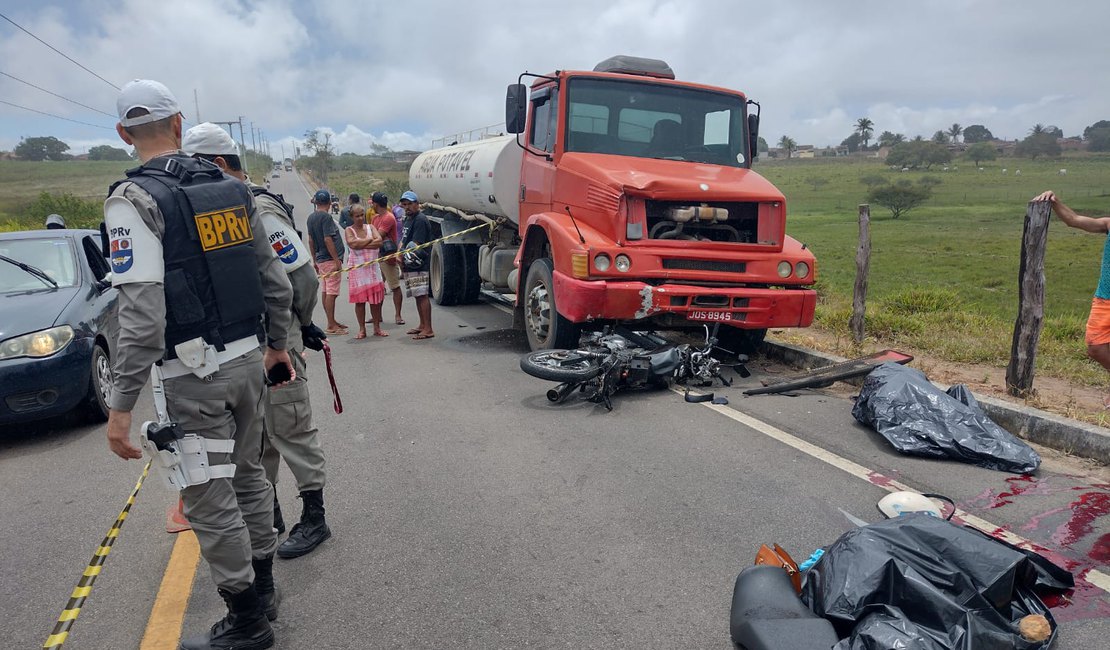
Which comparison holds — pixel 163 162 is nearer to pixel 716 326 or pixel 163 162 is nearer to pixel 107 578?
pixel 107 578

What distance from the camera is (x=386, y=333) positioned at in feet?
31.0

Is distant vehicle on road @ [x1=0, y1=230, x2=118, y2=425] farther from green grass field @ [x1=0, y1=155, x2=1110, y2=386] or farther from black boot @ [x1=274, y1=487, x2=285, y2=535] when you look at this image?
black boot @ [x1=274, y1=487, x2=285, y2=535]

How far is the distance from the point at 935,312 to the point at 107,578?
9139mm

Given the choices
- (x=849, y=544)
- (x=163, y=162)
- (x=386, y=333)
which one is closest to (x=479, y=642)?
(x=849, y=544)

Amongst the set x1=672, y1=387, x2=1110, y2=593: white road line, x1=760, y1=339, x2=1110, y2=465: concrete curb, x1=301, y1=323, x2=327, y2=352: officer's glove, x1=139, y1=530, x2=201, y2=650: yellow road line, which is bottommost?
x1=139, y1=530, x2=201, y2=650: yellow road line

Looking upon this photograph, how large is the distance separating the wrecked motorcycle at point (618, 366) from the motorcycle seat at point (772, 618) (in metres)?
2.95

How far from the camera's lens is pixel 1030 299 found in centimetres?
534

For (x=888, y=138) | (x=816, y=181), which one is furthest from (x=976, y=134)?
(x=816, y=181)

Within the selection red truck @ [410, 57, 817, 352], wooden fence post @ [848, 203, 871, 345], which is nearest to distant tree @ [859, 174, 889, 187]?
wooden fence post @ [848, 203, 871, 345]

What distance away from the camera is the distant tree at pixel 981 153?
87.8 meters

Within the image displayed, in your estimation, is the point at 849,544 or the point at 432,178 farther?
the point at 432,178

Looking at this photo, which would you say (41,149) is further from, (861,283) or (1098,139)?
(1098,139)

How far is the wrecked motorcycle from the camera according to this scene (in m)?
5.84

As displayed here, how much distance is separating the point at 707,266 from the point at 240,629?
4.74 metres
